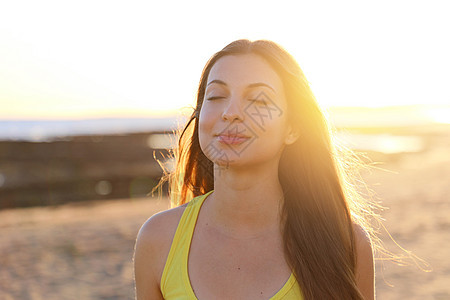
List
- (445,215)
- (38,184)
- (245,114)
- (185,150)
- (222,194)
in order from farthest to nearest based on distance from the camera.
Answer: (38,184), (445,215), (185,150), (222,194), (245,114)

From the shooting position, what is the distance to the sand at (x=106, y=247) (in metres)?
7.58

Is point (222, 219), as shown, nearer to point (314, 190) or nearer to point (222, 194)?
point (222, 194)

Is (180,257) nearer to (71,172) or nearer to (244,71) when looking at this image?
(244,71)

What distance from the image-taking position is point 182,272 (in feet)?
7.94

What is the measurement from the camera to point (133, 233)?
11.1 metres

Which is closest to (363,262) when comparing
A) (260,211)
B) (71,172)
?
(260,211)

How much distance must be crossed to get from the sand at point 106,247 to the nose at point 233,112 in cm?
451

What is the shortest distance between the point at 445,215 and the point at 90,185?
13445mm

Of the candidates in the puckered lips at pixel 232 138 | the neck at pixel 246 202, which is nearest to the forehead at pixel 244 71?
the puckered lips at pixel 232 138

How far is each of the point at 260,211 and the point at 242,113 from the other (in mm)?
538

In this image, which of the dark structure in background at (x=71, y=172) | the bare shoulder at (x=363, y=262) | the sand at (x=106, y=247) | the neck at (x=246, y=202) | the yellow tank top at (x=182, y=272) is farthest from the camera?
the dark structure in background at (x=71, y=172)

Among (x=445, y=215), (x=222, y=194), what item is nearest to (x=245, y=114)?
(x=222, y=194)

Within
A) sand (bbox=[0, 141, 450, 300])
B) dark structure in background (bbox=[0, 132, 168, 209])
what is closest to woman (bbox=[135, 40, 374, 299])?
sand (bbox=[0, 141, 450, 300])

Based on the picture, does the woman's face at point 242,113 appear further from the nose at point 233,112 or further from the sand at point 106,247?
the sand at point 106,247
